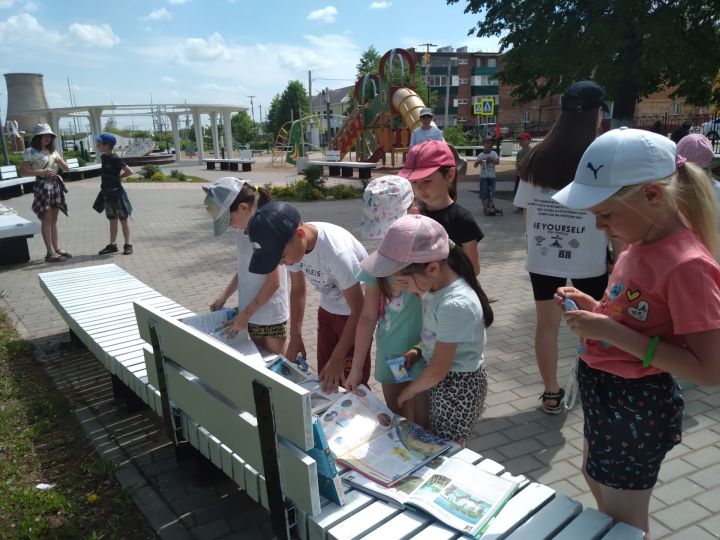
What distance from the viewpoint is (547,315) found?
3.18 metres

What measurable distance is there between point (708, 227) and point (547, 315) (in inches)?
68.1

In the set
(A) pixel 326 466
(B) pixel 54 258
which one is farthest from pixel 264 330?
(B) pixel 54 258

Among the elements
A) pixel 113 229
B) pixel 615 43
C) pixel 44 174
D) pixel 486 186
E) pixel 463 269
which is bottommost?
pixel 113 229

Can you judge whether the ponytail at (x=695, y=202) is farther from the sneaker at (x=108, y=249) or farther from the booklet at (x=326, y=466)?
the sneaker at (x=108, y=249)

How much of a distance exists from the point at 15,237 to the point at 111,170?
1.64 m

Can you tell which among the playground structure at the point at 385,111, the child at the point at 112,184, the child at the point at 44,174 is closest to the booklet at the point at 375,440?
the child at the point at 112,184

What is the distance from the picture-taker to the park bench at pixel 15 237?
24.9 feet

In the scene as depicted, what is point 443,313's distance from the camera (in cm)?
205

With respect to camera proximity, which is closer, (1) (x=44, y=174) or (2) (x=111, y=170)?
(1) (x=44, y=174)

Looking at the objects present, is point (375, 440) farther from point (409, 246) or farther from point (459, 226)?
point (459, 226)

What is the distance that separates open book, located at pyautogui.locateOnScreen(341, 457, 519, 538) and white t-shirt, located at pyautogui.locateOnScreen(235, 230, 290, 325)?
1.53 m

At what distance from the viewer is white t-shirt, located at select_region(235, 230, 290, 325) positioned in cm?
325

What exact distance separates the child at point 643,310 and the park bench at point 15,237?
8.01 m

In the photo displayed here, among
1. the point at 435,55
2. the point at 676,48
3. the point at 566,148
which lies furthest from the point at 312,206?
the point at 435,55
